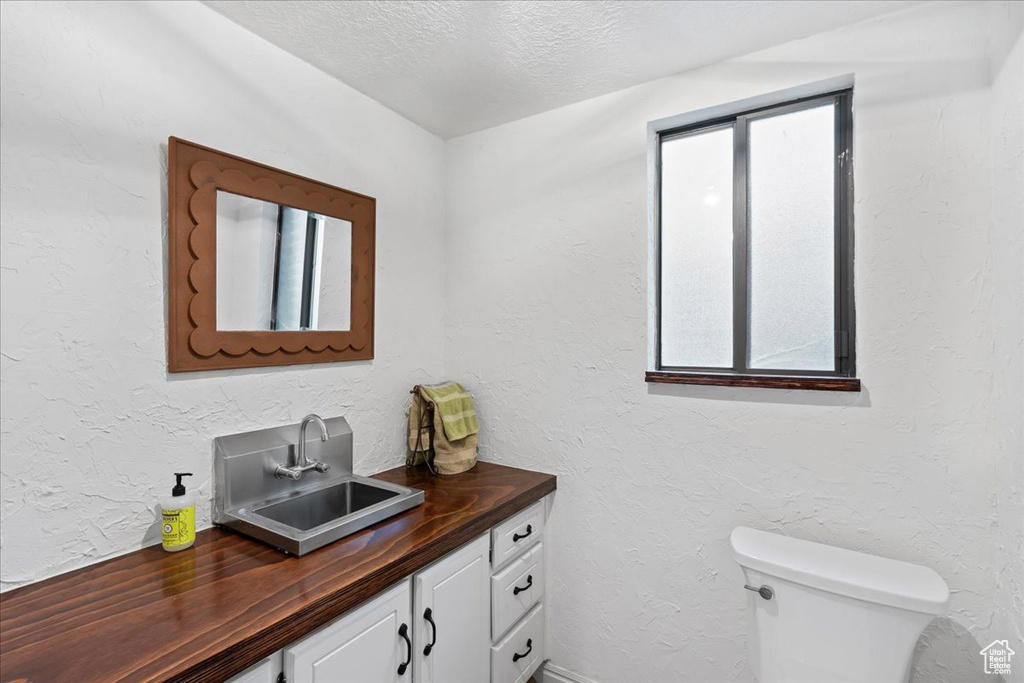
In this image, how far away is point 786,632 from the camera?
1312 mm

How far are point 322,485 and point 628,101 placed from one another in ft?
6.01

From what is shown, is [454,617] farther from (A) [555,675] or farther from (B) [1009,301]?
(B) [1009,301]

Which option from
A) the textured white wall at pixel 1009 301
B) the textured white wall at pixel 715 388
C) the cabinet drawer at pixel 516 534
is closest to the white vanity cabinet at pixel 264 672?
the cabinet drawer at pixel 516 534

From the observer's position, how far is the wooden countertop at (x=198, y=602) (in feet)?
2.76

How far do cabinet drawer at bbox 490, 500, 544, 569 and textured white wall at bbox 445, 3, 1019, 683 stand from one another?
93 mm

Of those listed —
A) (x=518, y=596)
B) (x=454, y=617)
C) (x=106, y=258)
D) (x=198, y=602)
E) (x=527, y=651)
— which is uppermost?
(x=106, y=258)

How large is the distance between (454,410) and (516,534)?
1.84ft

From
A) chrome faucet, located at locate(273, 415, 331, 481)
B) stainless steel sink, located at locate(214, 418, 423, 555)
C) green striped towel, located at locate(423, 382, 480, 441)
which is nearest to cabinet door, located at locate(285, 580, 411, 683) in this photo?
stainless steel sink, located at locate(214, 418, 423, 555)

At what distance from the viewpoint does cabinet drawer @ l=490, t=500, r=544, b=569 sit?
1658 mm

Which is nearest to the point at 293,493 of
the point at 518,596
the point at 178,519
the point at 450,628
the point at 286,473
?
the point at 286,473

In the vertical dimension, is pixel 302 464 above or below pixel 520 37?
below

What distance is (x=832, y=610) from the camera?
1.25 meters

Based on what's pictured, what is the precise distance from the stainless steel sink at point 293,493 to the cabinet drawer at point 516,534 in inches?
13.1

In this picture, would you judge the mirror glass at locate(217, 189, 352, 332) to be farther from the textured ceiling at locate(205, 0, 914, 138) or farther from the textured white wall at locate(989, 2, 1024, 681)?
the textured white wall at locate(989, 2, 1024, 681)
